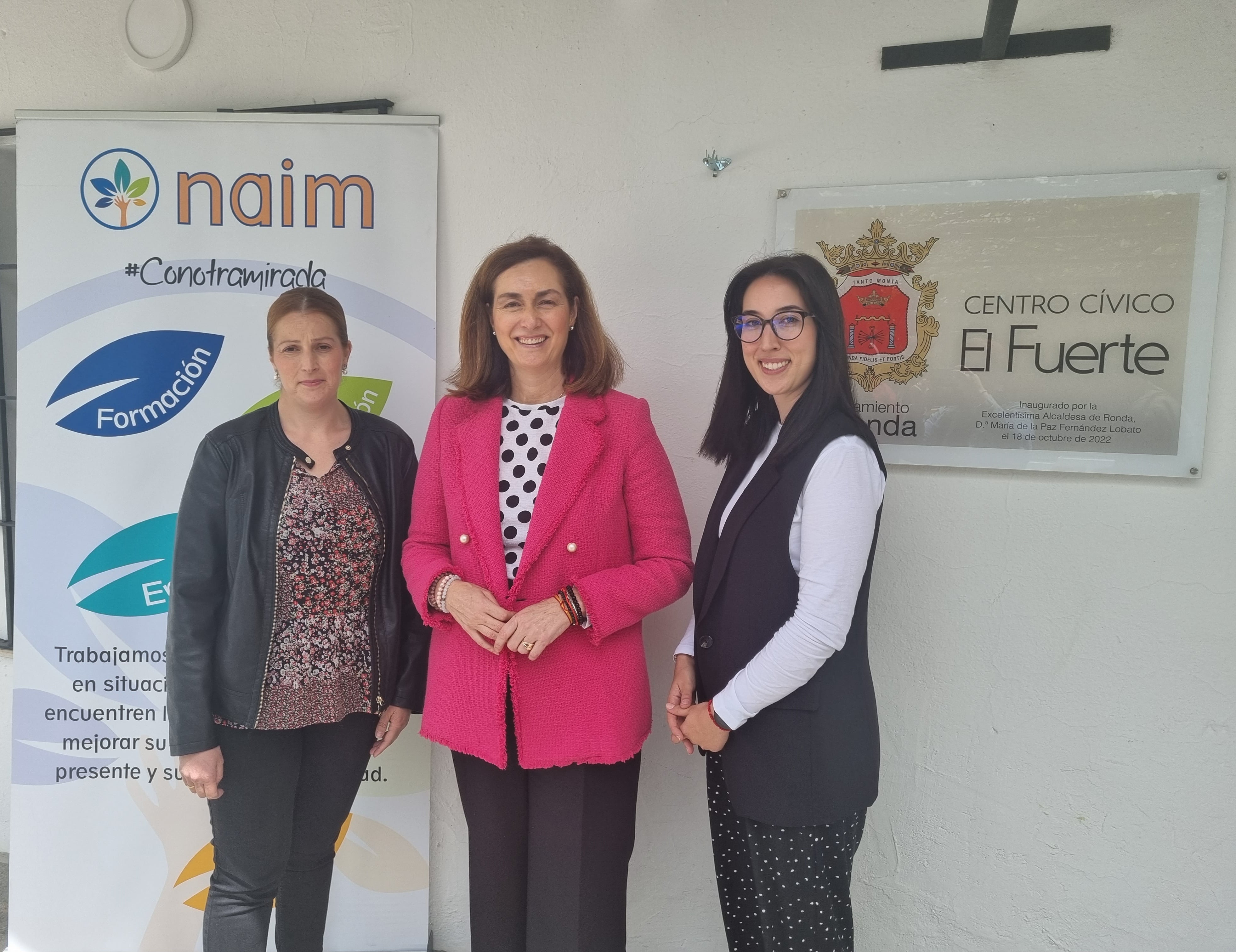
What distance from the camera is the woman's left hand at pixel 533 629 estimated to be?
1.52 meters

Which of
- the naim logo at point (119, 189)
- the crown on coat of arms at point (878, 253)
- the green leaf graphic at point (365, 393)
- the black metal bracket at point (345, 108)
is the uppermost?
the black metal bracket at point (345, 108)

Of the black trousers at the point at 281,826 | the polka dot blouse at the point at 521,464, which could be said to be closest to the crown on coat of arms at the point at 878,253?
the polka dot blouse at the point at 521,464

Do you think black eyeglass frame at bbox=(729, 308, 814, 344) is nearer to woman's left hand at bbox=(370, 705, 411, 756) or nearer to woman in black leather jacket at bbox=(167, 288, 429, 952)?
woman in black leather jacket at bbox=(167, 288, 429, 952)

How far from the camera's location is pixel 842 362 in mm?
1512

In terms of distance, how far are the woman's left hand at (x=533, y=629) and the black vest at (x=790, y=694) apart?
325 millimetres

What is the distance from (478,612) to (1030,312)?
155 cm

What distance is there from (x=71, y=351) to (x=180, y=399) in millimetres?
384

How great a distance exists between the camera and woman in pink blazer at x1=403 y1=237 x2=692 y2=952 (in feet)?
5.24

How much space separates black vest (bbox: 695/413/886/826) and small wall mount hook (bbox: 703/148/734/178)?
96 cm

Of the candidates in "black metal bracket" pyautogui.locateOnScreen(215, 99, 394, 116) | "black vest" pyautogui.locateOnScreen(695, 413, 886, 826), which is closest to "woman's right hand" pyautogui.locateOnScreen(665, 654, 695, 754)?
"black vest" pyautogui.locateOnScreen(695, 413, 886, 826)

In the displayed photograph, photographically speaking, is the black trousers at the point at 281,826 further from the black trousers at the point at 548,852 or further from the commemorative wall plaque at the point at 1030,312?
the commemorative wall plaque at the point at 1030,312

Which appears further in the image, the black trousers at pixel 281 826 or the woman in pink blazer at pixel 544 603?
the black trousers at pixel 281 826

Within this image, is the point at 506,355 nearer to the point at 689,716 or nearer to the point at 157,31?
the point at 689,716

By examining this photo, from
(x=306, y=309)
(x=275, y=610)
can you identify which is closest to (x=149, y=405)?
(x=306, y=309)
